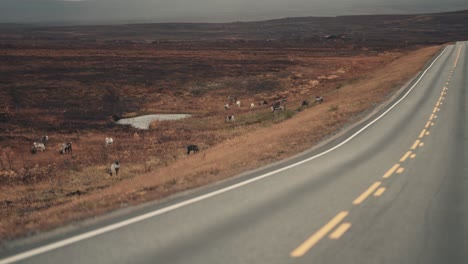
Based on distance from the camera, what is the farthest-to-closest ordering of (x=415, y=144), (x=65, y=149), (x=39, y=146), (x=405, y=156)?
(x=39, y=146) < (x=65, y=149) < (x=415, y=144) < (x=405, y=156)

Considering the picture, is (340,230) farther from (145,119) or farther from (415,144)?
(145,119)

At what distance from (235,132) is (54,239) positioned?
81.0ft

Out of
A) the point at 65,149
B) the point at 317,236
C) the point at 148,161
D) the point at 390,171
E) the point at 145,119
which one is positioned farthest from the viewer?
the point at 145,119

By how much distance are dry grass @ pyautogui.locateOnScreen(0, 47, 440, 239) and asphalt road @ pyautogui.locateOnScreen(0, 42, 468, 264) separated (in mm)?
1349

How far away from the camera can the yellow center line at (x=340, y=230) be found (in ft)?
29.7

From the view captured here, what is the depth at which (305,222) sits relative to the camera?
32.5 ft

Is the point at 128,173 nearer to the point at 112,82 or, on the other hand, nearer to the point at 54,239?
the point at 54,239

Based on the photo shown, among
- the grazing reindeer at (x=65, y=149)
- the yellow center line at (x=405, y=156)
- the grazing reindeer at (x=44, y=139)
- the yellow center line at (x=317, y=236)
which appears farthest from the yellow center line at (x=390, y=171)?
the grazing reindeer at (x=44, y=139)

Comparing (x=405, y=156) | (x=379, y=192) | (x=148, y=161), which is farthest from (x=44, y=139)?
(x=379, y=192)

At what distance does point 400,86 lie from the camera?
42312mm

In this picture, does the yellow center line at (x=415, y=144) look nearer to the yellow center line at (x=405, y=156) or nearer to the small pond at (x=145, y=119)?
the yellow center line at (x=405, y=156)

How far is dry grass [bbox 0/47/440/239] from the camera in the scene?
11945mm

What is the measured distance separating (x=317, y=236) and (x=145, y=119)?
37.5 metres

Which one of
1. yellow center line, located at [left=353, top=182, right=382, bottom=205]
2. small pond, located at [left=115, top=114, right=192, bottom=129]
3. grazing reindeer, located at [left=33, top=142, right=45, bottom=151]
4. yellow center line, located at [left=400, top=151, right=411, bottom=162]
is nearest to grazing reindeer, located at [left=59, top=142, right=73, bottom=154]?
grazing reindeer, located at [left=33, top=142, right=45, bottom=151]
